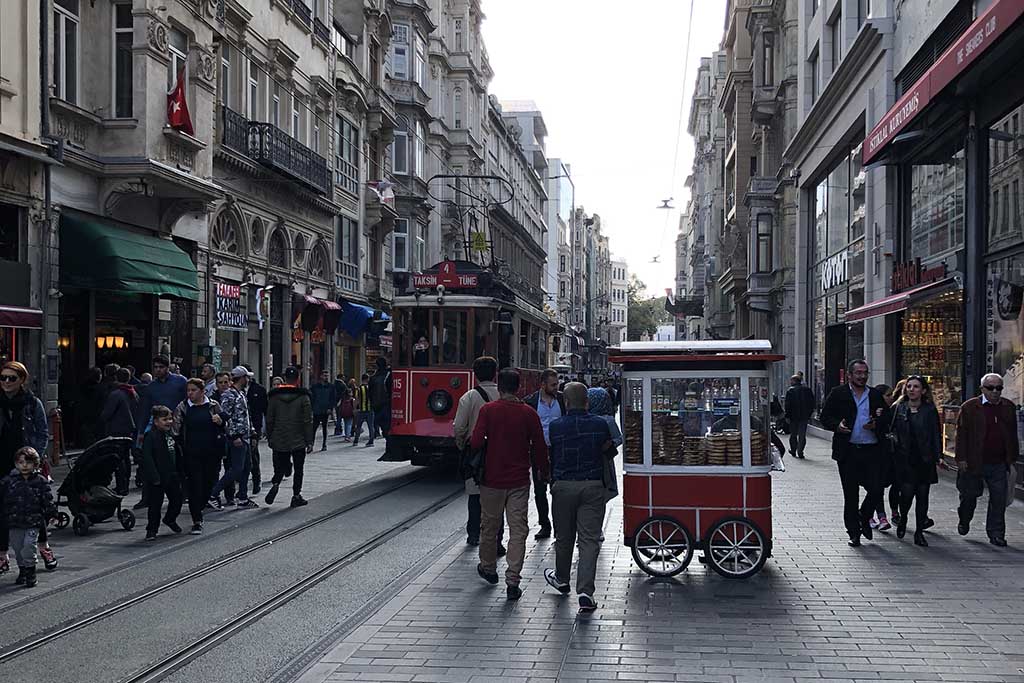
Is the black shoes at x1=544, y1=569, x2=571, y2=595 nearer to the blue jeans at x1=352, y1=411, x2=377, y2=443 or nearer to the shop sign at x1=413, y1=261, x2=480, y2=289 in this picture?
the shop sign at x1=413, y1=261, x2=480, y2=289

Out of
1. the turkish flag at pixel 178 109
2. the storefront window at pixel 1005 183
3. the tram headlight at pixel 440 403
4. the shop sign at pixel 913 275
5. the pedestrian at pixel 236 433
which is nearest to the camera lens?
the pedestrian at pixel 236 433

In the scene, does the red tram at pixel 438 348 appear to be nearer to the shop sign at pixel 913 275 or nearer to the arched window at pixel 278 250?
the shop sign at pixel 913 275

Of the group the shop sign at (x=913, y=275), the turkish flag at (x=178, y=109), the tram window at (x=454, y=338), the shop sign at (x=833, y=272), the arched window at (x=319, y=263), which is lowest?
the tram window at (x=454, y=338)

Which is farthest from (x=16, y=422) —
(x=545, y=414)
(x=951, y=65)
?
(x=951, y=65)

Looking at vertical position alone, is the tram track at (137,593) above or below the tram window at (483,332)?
below

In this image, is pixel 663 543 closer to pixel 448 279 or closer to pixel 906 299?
pixel 448 279

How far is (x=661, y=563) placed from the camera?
9719 millimetres

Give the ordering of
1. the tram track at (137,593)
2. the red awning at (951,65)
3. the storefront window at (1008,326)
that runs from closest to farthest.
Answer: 1. the tram track at (137,593)
2. the red awning at (951,65)
3. the storefront window at (1008,326)

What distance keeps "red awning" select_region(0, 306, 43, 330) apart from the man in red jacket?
10067mm

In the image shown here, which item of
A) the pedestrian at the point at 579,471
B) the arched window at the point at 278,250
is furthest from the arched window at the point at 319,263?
the pedestrian at the point at 579,471

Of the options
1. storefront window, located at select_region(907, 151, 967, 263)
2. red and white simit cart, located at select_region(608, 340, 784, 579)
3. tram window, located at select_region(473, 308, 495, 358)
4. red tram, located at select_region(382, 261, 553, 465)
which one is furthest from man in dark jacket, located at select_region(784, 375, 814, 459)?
red and white simit cart, located at select_region(608, 340, 784, 579)

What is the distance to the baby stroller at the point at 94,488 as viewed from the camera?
11.9 meters

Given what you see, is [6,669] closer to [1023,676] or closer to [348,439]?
[1023,676]

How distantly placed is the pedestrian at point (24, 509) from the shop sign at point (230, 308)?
16.1m
